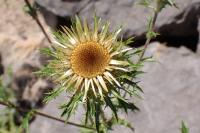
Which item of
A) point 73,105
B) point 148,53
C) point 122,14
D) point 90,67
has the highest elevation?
point 122,14

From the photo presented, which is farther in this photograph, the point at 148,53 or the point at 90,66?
the point at 148,53

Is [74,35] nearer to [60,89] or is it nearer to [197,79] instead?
[60,89]

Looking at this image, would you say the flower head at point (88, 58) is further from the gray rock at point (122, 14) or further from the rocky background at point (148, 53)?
the gray rock at point (122, 14)

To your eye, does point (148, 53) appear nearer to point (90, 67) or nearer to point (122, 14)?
point (122, 14)

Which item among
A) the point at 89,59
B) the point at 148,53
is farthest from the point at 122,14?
the point at 89,59

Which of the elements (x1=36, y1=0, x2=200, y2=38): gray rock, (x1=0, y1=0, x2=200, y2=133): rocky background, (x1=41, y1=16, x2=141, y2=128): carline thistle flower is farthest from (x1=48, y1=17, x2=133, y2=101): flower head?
(x1=36, y1=0, x2=200, y2=38): gray rock
